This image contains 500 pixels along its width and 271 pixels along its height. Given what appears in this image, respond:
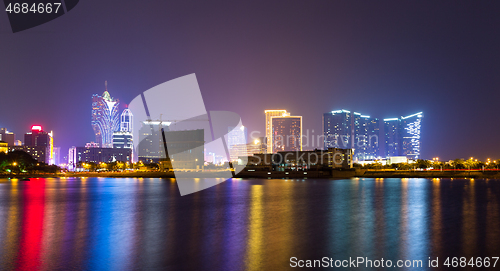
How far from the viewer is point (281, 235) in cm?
2122

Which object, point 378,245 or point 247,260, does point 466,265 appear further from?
point 247,260

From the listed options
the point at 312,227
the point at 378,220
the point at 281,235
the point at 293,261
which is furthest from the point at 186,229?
the point at 378,220
